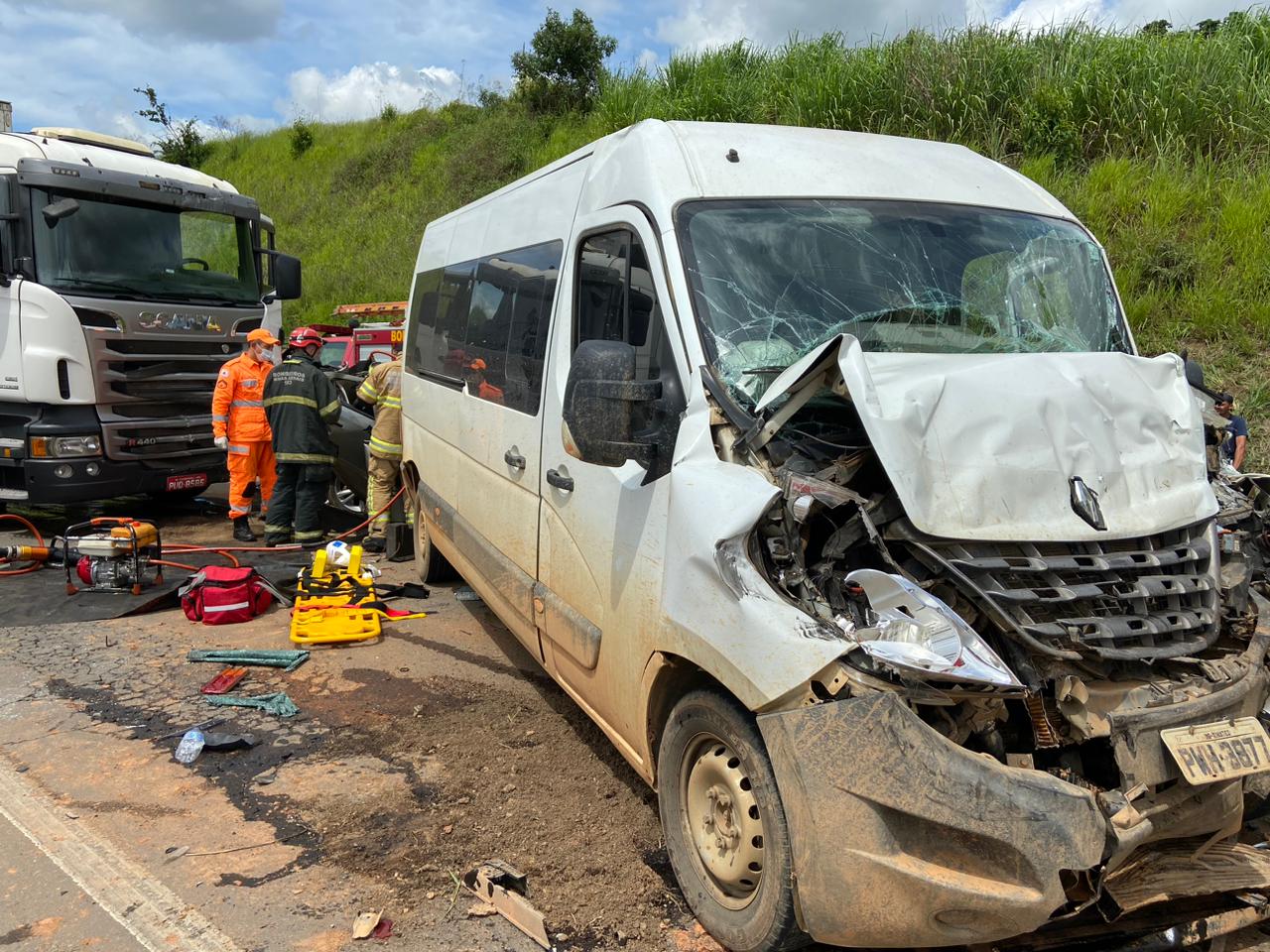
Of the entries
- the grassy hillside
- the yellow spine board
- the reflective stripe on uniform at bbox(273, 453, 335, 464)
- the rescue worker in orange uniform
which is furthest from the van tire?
the grassy hillside

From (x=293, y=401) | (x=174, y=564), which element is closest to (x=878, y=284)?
(x=174, y=564)

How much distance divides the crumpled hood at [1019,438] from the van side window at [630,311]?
377 mm

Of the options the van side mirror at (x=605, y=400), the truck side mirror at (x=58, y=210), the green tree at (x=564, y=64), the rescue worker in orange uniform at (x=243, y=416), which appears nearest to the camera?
the van side mirror at (x=605, y=400)

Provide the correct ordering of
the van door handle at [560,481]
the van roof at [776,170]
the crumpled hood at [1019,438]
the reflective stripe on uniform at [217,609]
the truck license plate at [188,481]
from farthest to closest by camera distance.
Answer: the truck license plate at [188,481] < the reflective stripe on uniform at [217,609] < the van door handle at [560,481] < the van roof at [776,170] < the crumpled hood at [1019,438]

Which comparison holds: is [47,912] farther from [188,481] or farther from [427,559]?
[188,481]

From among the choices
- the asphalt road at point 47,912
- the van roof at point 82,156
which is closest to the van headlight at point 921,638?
the asphalt road at point 47,912

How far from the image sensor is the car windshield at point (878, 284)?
2902mm

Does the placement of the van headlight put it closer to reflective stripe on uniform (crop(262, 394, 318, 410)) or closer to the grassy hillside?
the grassy hillside

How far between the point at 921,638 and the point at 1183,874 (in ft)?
3.07

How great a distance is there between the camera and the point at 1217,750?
2160 millimetres

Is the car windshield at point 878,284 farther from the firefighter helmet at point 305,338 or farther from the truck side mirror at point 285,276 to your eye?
the truck side mirror at point 285,276

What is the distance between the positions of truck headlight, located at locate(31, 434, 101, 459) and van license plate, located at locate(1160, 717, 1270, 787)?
7987 mm

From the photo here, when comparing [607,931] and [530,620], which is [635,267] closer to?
[530,620]

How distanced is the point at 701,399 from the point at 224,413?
21.5 feet
